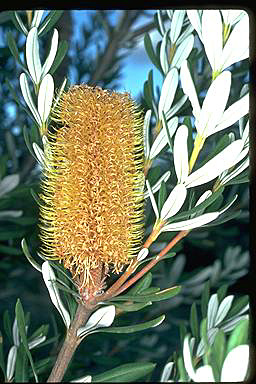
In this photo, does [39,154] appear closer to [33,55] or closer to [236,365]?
[33,55]

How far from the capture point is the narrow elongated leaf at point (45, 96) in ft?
1.00

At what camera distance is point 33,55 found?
1.03 ft

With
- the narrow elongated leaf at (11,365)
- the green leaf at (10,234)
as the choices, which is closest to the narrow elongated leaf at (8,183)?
the green leaf at (10,234)

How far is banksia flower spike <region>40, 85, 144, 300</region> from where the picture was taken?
0.96 ft

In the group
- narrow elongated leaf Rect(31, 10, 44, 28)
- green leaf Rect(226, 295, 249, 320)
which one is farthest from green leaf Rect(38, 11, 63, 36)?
green leaf Rect(226, 295, 249, 320)

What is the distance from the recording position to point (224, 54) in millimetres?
282

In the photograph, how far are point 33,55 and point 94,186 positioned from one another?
82 millimetres

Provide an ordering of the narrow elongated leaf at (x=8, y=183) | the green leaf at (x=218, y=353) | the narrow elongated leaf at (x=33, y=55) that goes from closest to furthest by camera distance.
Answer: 1. the green leaf at (x=218, y=353)
2. the narrow elongated leaf at (x=33, y=55)
3. the narrow elongated leaf at (x=8, y=183)

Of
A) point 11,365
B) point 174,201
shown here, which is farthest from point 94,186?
point 11,365

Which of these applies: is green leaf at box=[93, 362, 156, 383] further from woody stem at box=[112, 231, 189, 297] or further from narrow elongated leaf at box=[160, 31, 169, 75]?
narrow elongated leaf at box=[160, 31, 169, 75]

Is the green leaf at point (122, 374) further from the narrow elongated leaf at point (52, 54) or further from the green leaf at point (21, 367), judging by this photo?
the narrow elongated leaf at point (52, 54)

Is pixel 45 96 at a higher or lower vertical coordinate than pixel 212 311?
higher

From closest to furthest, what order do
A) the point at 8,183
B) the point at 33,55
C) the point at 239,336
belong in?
the point at 239,336 < the point at 33,55 < the point at 8,183

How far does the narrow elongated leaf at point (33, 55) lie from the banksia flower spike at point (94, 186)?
24 millimetres
